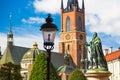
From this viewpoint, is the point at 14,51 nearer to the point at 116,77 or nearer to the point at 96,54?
the point at 116,77

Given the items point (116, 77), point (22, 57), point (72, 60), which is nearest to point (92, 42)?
point (116, 77)

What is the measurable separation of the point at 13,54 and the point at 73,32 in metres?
24.6

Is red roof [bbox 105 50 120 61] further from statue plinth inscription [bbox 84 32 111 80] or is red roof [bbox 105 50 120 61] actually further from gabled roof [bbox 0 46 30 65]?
statue plinth inscription [bbox 84 32 111 80]

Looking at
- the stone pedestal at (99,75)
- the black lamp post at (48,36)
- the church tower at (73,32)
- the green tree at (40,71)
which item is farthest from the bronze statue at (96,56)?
the church tower at (73,32)

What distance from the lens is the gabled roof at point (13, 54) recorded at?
116 meters

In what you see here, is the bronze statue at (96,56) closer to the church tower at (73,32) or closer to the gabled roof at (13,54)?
the gabled roof at (13,54)

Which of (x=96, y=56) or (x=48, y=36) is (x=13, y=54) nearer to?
(x=96, y=56)

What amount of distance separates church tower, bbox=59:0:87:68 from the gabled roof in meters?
16.2

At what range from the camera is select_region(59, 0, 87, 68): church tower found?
5290 inches

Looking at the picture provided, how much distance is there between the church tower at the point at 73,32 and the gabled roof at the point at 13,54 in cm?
1622

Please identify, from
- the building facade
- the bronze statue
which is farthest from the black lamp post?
the building facade

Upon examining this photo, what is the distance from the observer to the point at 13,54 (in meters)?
120

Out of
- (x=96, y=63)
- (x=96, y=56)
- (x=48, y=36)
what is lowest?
(x=96, y=63)

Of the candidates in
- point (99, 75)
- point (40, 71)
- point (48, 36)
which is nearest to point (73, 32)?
point (40, 71)
